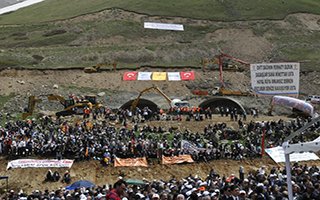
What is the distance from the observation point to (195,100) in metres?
54.3

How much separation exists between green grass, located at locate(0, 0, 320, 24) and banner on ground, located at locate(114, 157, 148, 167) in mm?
63095

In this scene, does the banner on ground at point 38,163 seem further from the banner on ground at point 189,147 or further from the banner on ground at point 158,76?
the banner on ground at point 158,76

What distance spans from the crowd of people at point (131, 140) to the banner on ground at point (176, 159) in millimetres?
329

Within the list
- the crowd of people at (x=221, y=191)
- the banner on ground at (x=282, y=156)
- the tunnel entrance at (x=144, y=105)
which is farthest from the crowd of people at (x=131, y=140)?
the crowd of people at (x=221, y=191)

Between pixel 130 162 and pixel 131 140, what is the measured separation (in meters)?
2.33

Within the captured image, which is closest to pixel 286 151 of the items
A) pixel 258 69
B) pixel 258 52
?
pixel 258 69

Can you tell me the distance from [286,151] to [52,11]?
101680 millimetres

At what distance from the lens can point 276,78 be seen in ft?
164

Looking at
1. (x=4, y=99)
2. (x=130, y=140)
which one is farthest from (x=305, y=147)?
(x=4, y=99)

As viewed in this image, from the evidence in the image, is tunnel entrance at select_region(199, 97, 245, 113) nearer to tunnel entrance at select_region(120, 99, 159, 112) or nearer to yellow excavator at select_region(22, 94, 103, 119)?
tunnel entrance at select_region(120, 99, 159, 112)

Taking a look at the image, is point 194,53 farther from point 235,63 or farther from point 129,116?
point 129,116

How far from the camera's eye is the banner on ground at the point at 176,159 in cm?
3081

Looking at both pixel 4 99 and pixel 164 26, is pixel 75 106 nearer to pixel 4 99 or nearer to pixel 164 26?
pixel 4 99

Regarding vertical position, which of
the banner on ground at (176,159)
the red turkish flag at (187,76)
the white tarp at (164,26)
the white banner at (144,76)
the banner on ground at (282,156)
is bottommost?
the banner on ground at (282,156)
